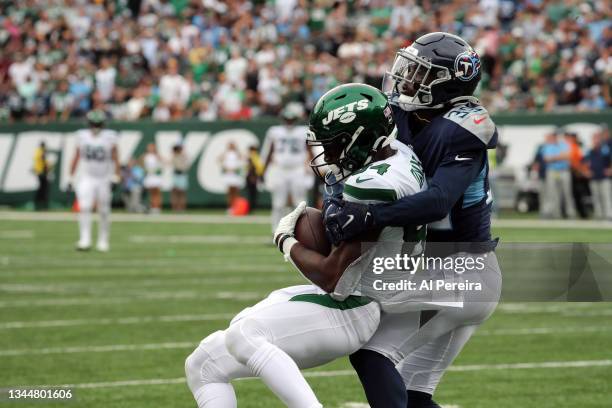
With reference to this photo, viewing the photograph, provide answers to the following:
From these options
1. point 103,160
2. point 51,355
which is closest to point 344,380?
point 51,355

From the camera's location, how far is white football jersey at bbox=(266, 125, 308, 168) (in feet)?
61.4

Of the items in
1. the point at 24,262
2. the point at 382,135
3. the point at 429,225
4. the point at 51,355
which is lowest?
the point at 24,262

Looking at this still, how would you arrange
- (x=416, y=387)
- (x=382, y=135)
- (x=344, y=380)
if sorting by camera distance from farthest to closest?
1. (x=344, y=380)
2. (x=416, y=387)
3. (x=382, y=135)

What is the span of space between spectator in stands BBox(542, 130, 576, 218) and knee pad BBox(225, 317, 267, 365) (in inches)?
710

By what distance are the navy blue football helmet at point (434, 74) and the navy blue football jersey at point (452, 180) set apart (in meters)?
0.08

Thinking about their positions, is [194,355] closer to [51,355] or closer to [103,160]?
[51,355]

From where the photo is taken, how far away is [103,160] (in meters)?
17.0

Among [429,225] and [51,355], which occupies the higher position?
[429,225]

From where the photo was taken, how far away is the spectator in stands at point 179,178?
2486 cm

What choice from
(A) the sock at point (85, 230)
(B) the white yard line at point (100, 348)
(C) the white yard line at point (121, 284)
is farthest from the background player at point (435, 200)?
(A) the sock at point (85, 230)

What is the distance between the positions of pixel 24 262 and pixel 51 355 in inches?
255

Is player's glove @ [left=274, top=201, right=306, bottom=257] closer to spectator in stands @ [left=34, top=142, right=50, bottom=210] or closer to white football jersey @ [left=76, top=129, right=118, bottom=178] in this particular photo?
white football jersey @ [left=76, top=129, right=118, bottom=178]

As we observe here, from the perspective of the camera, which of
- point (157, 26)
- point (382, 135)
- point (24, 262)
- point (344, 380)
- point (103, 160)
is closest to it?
point (382, 135)

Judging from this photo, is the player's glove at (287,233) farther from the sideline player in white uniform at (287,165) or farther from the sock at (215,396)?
the sideline player in white uniform at (287,165)
